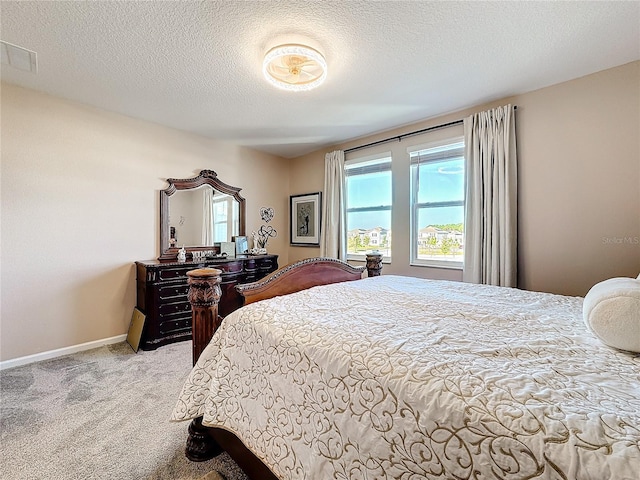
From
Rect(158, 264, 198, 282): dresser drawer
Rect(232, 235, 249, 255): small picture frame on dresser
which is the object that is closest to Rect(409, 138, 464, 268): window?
Rect(232, 235, 249, 255): small picture frame on dresser

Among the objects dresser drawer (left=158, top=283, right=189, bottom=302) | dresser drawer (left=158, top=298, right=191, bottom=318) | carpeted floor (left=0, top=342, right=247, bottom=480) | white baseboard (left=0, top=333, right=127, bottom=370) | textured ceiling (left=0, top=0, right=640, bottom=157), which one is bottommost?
carpeted floor (left=0, top=342, right=247, bottom=480)

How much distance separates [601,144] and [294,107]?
2689mm

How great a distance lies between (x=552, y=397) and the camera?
0.67 m

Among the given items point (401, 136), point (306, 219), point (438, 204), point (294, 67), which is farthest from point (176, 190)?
point (438, 204)

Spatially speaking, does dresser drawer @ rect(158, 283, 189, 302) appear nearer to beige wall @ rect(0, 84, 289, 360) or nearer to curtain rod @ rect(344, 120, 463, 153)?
beige wall @ rect(0, 84, 289, 360)

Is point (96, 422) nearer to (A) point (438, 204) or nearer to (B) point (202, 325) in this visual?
(B) point (202, 325)

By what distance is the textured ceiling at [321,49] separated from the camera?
5.44 ft

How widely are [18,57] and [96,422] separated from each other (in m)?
2.66

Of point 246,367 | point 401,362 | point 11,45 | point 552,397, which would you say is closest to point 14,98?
point 11,45

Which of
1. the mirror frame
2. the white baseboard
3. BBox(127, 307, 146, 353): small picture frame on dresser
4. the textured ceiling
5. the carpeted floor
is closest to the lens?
the carpeted floor

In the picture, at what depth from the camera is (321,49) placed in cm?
198

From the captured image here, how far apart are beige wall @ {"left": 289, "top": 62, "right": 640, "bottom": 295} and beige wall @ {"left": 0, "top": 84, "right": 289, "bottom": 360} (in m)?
3.77

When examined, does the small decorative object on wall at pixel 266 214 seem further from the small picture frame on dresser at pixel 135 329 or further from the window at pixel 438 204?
the window at pixel 438 204

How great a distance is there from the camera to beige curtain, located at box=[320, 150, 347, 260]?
13.2 ft
